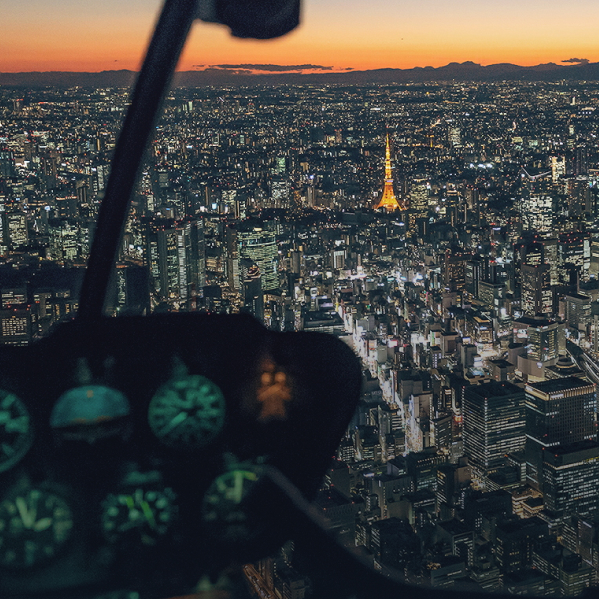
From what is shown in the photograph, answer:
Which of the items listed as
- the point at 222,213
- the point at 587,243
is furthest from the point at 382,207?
the point at 222,213

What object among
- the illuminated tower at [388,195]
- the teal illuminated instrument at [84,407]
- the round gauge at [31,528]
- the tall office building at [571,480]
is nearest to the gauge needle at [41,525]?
the round gauge at [31,528]

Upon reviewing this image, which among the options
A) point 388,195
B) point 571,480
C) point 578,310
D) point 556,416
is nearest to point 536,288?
point 578,310

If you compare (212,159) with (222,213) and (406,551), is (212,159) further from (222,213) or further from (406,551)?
(406,551)

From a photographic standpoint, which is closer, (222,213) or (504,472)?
(504,472)

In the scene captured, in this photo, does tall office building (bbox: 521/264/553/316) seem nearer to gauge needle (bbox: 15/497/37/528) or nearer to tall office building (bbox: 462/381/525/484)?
tall office building (bbox: 462/381/525/484)

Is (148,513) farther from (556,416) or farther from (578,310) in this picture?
(578,310)

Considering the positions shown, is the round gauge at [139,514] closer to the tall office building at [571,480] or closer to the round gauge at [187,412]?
the round gauge at [187,412]

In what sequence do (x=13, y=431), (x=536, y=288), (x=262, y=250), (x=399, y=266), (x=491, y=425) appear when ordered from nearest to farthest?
(x=13, y=431)
(x=262, y=250)
(x=491, y=425)
(x=399, y=266)
(x=536, y=288)
